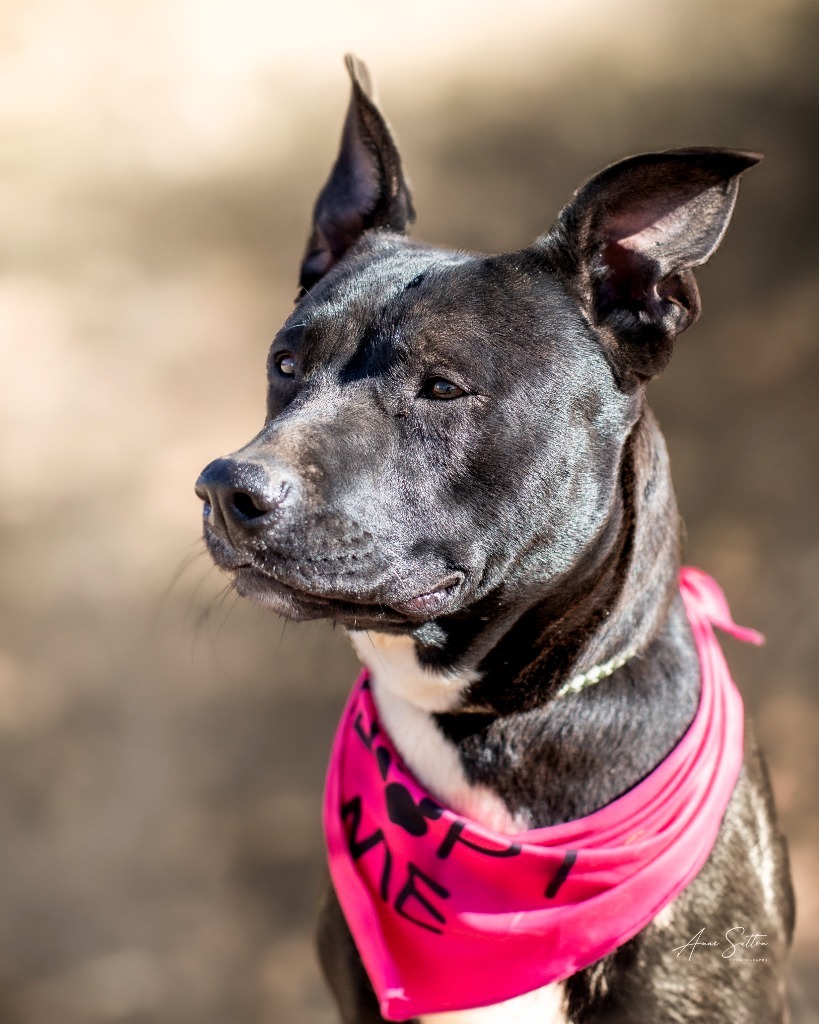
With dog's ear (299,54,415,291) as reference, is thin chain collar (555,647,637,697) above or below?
below

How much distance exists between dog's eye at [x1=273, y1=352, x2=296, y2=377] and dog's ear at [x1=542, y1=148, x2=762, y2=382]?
51 centimetres

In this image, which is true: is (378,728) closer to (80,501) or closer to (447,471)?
(447,471)

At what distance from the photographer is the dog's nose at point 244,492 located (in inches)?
67.1

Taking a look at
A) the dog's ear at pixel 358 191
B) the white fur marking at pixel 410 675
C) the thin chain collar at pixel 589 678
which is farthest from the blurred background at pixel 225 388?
the thin chain collar at pixel 589 678

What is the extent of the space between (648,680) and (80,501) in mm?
2098

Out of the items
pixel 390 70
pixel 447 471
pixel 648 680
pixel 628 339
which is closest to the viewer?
pixel 447 471

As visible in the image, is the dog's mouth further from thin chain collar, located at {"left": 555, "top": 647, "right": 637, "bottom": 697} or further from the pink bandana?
the pink bandana

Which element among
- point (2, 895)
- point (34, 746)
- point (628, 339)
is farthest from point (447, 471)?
point (2, 895)

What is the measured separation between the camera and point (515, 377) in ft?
6.27

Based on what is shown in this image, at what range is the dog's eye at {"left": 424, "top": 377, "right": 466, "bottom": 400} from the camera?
Answer: 1.90 meters

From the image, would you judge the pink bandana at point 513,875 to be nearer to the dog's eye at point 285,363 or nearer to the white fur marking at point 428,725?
the white fur marking at point 428,725

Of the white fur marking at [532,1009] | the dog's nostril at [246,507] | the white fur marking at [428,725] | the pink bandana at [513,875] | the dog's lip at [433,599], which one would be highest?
the dog's nostril at [246,507]

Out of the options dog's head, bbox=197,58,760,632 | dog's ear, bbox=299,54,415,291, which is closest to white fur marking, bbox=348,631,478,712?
dog's head, bbox=197,58,760,632

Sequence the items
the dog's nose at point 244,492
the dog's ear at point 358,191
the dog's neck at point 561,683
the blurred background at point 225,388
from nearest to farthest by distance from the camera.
A: the dog's nose at point 244,492, the dog's neck at point 561,683, the dog's ear at point 358,191, the blurred background at point 225,388
